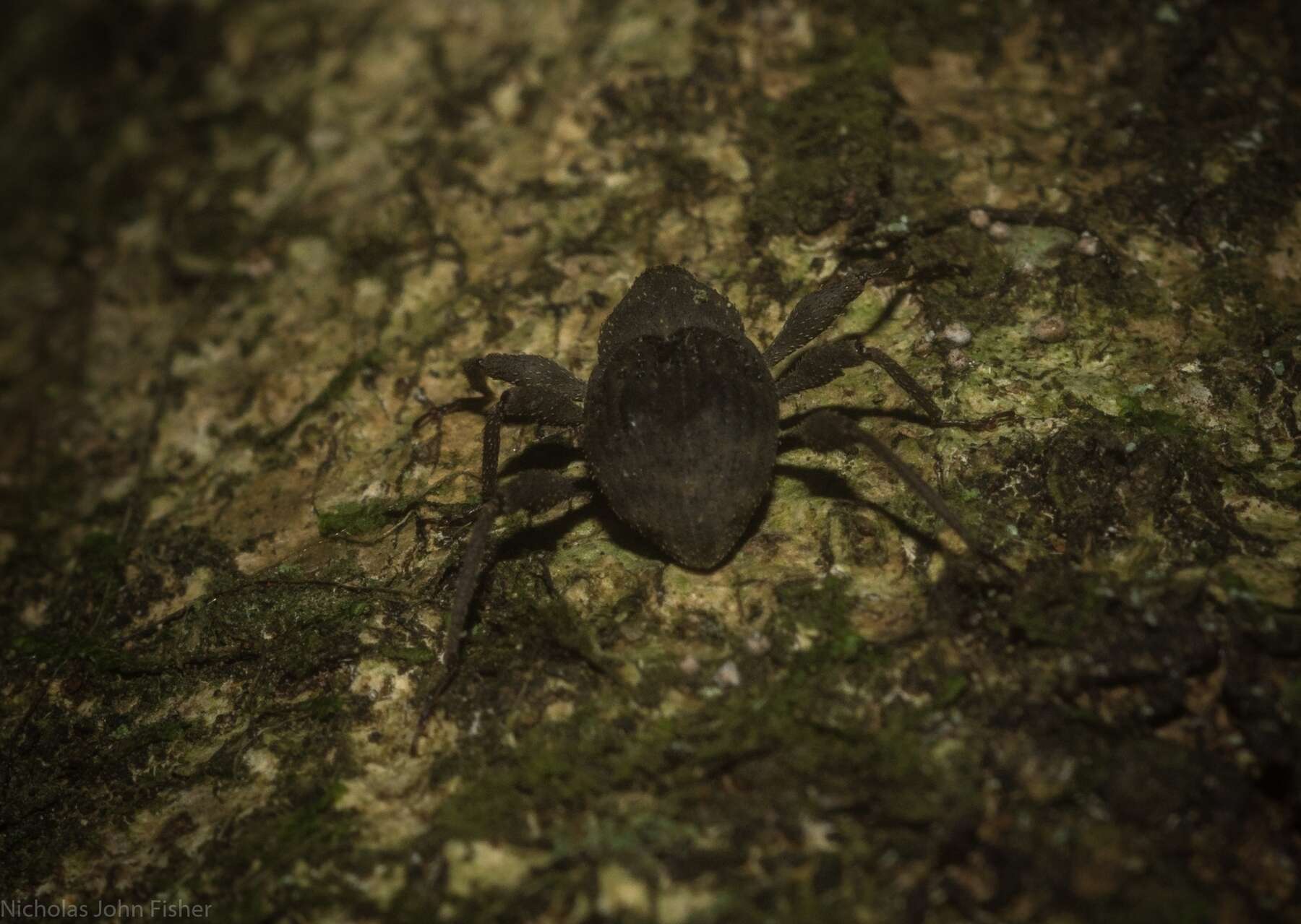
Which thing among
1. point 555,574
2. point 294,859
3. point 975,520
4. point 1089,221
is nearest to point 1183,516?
point 975,520

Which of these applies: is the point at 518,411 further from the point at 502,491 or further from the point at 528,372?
the point at 502,491

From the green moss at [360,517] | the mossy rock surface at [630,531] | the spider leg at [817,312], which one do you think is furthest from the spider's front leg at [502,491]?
the spider leg at [817,312]

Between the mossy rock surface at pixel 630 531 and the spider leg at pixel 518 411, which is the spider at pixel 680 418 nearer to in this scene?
the spider leg at pixel 518 411

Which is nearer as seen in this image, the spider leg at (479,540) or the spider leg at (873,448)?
the spider leg at (873,448)

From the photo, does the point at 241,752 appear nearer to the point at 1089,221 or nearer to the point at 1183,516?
the point at 1183,516

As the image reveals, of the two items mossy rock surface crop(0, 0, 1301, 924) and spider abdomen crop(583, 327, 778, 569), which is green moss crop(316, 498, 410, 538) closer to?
mossy rock surface crop(0, 0, 1301, 924)

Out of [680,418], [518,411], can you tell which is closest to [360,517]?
[518,411]
